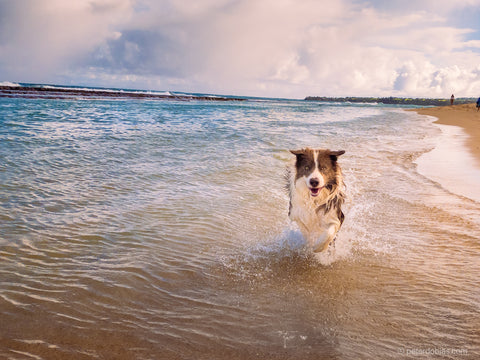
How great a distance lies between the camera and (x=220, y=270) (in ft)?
12.2

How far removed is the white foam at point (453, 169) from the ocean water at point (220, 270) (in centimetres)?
37

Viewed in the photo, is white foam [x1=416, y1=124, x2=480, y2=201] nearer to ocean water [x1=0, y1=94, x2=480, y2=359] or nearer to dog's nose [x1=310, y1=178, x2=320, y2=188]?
ocean water [x1=0, y1=94, x2=480, y2=359]

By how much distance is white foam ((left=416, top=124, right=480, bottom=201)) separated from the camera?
6.93m

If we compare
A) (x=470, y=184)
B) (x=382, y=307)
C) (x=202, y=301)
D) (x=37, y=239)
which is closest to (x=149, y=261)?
(x=202, y=301)

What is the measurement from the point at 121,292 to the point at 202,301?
76 centimetres

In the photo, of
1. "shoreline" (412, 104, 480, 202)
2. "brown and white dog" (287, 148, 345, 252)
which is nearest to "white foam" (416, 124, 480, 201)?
"shoreline" (412, 104, 480, 202)

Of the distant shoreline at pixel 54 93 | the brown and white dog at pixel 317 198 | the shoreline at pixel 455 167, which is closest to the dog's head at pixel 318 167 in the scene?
the brown and white dog at pixel 317 198

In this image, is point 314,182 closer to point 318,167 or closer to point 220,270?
point 318,167

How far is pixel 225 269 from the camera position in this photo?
12.3 ft

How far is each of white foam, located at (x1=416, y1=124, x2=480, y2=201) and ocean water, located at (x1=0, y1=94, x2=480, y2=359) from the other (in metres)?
0.37

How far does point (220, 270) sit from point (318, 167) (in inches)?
66.1

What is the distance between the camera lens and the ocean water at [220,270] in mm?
2541

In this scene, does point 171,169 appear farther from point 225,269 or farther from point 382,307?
point 382,307

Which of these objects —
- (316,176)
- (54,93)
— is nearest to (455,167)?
(316,176)
